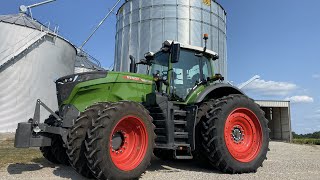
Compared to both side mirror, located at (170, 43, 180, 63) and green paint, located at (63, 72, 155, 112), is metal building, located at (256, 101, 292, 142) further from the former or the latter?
green paint, located at (63, 72, 155, 112)

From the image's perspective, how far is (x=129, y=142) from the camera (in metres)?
5.86

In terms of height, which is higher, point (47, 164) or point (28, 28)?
point (28, 28)

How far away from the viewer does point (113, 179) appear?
5215 millimetres

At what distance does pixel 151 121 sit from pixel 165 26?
12.2 metres

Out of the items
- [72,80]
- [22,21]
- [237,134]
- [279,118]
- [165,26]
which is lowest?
[237,134]

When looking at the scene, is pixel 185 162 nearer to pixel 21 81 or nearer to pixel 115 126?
pixel 115 126

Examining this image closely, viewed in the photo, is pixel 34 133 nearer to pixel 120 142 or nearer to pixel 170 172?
pixel 120 142

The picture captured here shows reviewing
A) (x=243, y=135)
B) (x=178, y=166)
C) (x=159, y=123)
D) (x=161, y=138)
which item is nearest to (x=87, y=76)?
(x=159, y=123)

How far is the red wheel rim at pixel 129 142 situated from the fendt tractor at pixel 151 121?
0.02 m

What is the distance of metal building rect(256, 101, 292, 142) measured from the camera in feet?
83.7

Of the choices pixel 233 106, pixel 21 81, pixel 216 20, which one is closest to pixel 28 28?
pixel 21 81

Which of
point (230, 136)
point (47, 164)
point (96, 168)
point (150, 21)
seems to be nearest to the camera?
point (96, 168)

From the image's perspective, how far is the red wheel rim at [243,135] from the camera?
22.3ft

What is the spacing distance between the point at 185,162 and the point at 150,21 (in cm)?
1131
